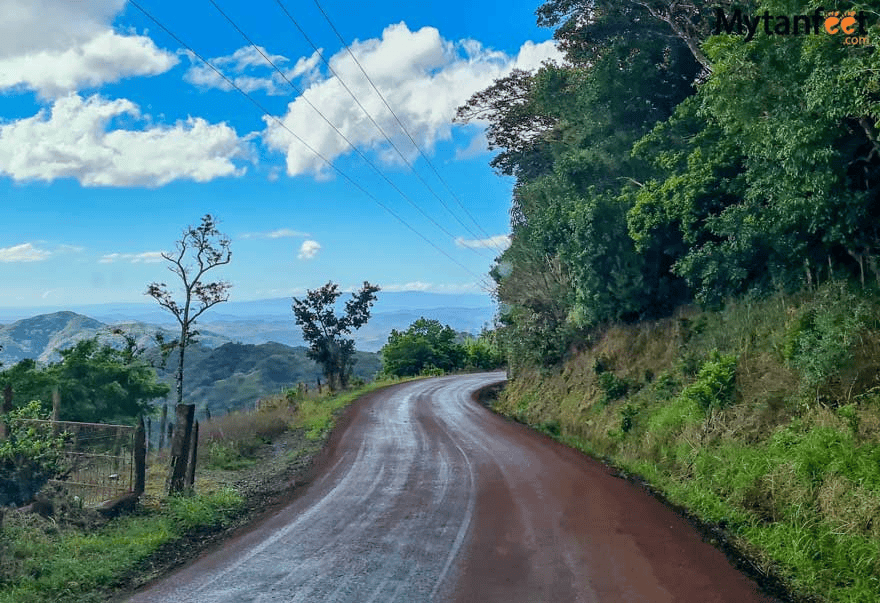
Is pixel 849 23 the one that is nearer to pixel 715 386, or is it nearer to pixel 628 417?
pixel 715 386

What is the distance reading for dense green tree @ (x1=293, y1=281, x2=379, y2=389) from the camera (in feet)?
141

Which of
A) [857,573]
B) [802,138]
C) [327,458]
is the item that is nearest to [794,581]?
[857,573]

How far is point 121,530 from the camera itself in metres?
10.3

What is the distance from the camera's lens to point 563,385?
2564 cm

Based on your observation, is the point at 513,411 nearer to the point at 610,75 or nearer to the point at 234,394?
the point at 610,75

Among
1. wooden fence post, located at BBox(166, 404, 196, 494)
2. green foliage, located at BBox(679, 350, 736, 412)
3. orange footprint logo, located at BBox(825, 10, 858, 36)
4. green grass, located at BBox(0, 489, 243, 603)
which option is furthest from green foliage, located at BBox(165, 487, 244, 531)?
orange footprint logo, located at BBox(825, 10, 858, 36)

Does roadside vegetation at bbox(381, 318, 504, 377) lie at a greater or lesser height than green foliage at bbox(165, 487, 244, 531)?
greater

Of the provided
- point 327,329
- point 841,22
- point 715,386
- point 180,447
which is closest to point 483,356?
point 327,329

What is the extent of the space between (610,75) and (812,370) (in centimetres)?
1649

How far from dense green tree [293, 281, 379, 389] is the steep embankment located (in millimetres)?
24957

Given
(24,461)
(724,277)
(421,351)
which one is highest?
Answer: (724,277)

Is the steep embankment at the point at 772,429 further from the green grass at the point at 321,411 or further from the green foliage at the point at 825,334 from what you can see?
the green grass at the point at 321,411

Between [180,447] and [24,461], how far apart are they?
280 cm

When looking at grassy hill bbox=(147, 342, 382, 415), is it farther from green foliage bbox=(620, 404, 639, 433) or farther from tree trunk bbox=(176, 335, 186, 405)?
green foliage bbox=(620, 404, 639, 433)
